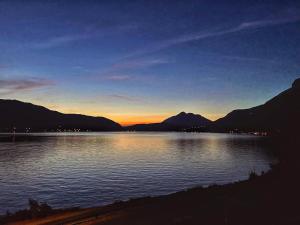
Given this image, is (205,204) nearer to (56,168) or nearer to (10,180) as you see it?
(10,180)

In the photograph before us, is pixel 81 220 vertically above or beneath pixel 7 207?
above

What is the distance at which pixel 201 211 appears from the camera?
2864cm

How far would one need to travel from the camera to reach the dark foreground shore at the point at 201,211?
25894 millimetres

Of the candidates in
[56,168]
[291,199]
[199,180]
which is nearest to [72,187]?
[199,180]

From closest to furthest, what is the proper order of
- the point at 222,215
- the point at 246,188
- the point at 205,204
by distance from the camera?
the point at 222,215 → the point at 205,204 → the point at 246,188

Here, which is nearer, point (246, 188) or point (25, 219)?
point (25, 219)

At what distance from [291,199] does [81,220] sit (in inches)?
738

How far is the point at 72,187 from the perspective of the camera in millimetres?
61969

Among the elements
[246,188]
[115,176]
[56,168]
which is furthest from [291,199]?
[56,168]

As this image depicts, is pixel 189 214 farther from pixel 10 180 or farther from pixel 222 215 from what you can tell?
pixel 10 180

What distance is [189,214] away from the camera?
2772cm

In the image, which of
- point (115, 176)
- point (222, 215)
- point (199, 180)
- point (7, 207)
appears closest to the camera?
point (222, 215)

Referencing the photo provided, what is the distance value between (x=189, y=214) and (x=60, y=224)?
31.5 ft

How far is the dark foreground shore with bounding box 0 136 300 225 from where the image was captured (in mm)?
25894
